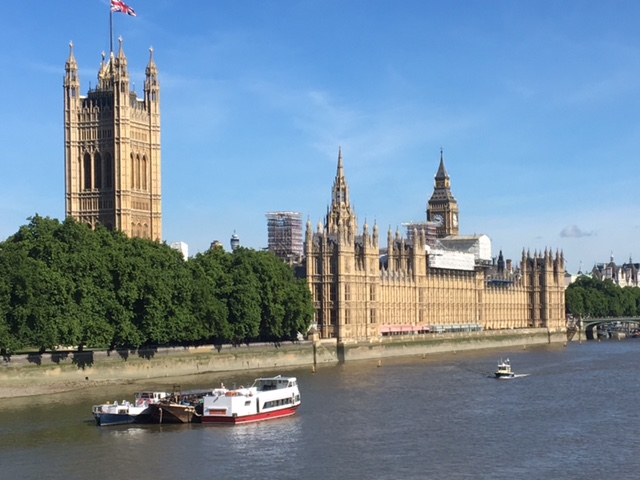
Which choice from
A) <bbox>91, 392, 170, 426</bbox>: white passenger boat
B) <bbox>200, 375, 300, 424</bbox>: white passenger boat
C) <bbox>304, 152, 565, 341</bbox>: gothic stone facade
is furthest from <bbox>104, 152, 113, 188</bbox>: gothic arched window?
<bbox>91, 392, 170, 426</bbox>: white passenger boat

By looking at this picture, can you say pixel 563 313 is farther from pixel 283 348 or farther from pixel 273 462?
pixel 273 462

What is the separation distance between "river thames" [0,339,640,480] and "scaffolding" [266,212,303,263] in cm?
8021

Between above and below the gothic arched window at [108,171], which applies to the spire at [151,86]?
above

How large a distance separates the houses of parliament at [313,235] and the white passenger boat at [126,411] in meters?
59.1

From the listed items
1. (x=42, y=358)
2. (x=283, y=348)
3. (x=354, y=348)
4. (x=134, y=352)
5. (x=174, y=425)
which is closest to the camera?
(x=174, y=425)

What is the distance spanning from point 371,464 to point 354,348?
67.6 m

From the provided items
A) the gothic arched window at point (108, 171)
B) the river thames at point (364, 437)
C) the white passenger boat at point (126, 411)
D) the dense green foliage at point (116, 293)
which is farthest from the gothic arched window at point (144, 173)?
the white passenger boat at point (126, 411)

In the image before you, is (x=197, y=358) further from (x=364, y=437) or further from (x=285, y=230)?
(x=285, y=230)

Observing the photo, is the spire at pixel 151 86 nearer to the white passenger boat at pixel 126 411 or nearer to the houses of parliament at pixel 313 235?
the houses of parliament at pixel 313 235

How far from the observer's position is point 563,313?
Answer: 195750 millimetres

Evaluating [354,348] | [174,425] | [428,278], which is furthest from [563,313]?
[174,425]

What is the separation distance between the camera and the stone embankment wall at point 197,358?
79.9 meters

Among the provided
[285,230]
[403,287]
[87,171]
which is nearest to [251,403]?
[403,287]

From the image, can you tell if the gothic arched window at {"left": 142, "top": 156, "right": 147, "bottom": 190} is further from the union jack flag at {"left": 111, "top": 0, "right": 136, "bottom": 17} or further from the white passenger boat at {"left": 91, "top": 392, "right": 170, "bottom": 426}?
the white passenger boat at {"left": 91, "top": 392, "right": 170, "bottom": 426}
